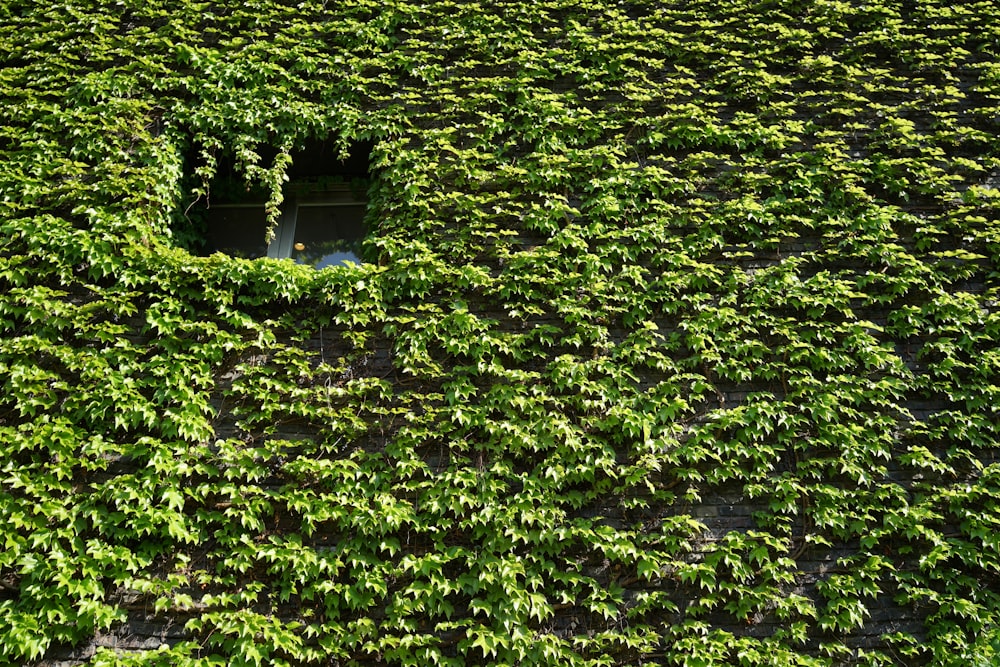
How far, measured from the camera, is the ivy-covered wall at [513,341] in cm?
410

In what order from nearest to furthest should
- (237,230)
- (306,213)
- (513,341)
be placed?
(513,341) → (237,230) → (306,213)

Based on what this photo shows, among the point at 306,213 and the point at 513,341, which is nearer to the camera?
the point at 513,341

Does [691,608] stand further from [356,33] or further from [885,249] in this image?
[356,33]

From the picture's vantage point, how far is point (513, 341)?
192 inches

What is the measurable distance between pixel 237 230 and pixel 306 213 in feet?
1.82

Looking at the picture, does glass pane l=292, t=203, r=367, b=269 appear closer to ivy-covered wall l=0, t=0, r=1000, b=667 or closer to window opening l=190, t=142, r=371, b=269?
window opening l=190, t=142, r=371, b=269

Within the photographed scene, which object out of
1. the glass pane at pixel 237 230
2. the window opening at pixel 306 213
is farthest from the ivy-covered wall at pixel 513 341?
the glass pane at pixel 237 230

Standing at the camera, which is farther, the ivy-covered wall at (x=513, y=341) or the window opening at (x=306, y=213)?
the window opening at (x=306, y=213)

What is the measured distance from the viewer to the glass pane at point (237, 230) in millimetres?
5703

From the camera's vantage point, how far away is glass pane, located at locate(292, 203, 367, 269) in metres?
5.67

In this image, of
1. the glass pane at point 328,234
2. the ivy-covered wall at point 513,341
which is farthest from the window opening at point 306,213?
the ivy-covered wall at point 513,341

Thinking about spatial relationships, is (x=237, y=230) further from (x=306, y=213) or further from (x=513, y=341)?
(x=513, y=341)

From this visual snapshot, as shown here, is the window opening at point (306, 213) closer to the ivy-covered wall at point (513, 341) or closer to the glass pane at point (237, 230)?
the glass pane at point (237, 230)

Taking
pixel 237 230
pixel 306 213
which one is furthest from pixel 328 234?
pixel 237 230
